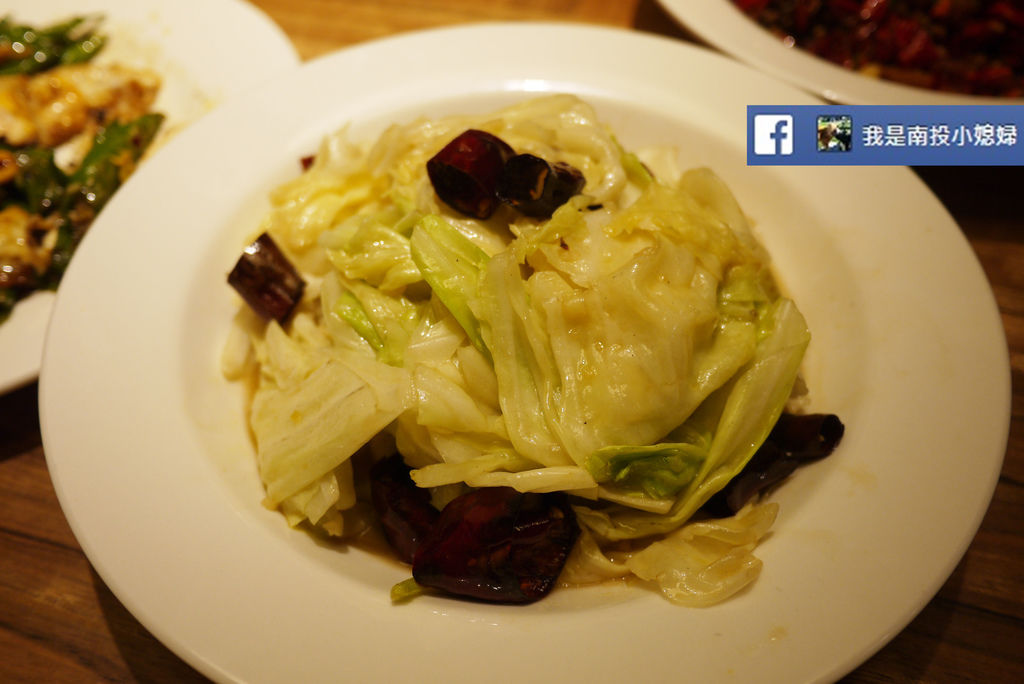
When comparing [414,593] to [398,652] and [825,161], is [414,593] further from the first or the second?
[825,161]

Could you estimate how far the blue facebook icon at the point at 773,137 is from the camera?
267 centimetres

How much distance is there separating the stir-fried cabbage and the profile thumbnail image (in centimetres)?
55

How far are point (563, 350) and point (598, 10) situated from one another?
9.12ft

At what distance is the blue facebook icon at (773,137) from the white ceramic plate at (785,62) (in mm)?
292

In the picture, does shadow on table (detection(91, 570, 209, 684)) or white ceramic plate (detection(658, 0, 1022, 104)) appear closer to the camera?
shadow on table (detection(91, 570, 209, 684))

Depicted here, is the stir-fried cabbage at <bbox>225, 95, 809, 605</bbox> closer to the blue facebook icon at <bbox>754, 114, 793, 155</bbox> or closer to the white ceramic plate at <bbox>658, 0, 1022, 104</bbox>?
the blue facebook icon at <bbox>754, 114, 793, 155</bbox>

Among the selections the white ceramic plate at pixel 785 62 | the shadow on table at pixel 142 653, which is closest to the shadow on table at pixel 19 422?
the shadow on table at pixel 142 653

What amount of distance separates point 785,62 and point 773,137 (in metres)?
0.57

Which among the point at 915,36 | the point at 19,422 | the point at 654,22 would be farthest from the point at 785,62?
the point at 19,422

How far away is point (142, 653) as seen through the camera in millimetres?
2037

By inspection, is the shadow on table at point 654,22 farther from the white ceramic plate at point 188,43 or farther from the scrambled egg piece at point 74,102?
the scrambled egg piece at point 74,102

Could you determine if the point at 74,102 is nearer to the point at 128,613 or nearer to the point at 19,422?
the point at 19,422

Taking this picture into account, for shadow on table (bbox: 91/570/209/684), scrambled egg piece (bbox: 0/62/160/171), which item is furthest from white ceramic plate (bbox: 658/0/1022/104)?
shadow on table (bbox: 91/570/209/684)

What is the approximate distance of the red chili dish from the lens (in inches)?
133
